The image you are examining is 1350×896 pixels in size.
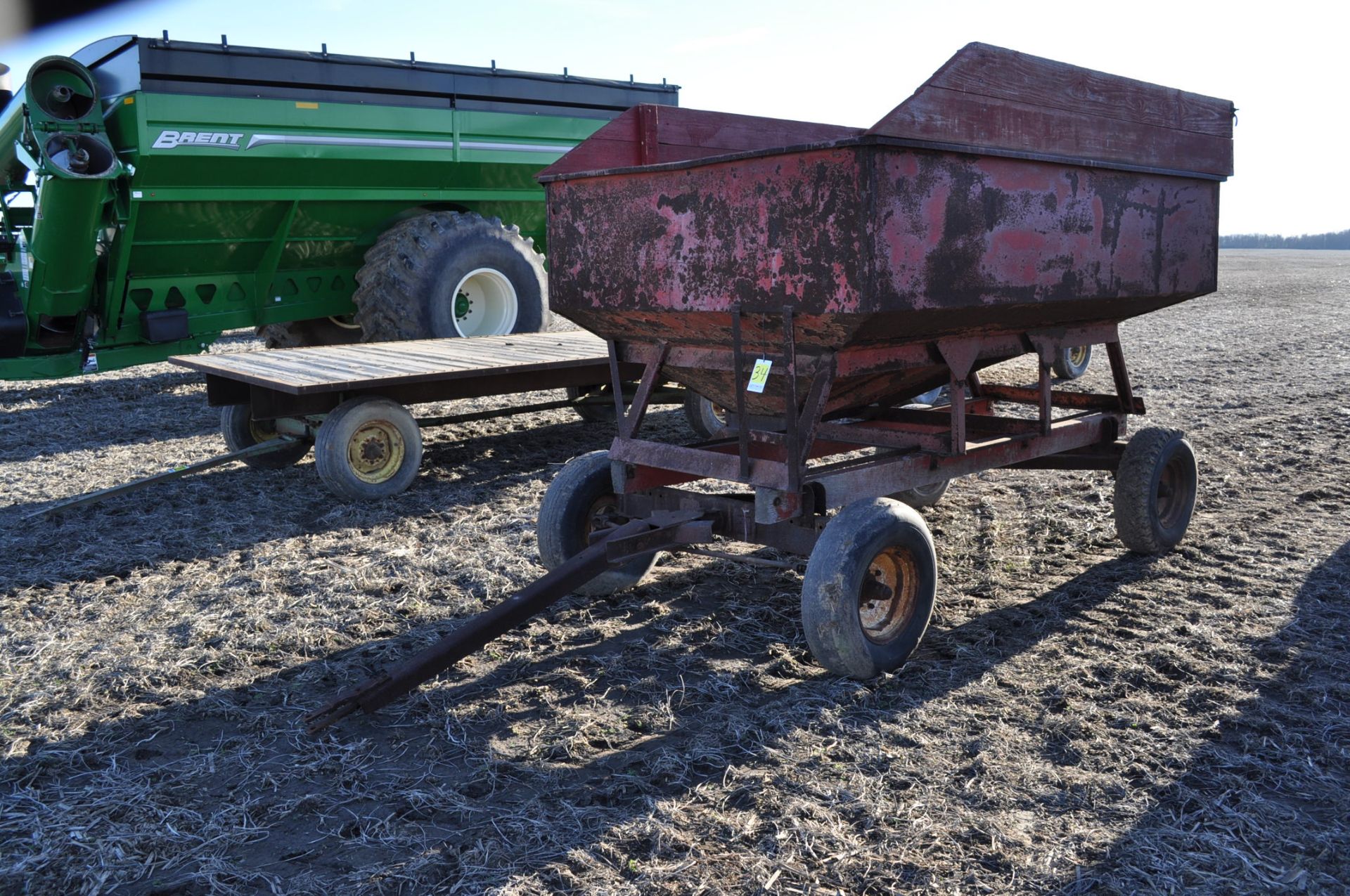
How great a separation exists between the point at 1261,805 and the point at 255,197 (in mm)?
7753

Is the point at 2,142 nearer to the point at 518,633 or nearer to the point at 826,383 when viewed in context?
the point at 518,633

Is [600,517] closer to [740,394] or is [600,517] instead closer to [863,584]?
[740,394]

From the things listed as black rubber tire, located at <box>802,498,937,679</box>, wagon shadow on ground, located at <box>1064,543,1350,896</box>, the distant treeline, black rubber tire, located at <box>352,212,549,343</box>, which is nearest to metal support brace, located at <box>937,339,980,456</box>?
black rubber tire, located at <box>802,498,937,679</box>

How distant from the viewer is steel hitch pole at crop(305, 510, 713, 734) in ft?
10.3

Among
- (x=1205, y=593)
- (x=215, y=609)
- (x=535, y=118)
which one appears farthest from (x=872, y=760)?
(x=535, y=118)

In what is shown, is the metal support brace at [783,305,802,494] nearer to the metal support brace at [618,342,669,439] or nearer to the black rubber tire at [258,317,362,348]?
the metal support brace at [618,342,669,439]

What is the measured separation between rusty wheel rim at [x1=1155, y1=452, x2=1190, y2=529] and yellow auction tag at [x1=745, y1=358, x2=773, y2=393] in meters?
2.28

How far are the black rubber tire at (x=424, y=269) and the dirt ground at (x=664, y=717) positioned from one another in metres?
2.85

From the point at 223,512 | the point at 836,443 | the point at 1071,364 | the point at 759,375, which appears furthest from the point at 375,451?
the point at 1071,364

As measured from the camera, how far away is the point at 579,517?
423 cm

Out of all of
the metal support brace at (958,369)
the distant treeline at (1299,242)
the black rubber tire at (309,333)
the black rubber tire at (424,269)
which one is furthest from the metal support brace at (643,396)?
the distant treeline at (1299,242)

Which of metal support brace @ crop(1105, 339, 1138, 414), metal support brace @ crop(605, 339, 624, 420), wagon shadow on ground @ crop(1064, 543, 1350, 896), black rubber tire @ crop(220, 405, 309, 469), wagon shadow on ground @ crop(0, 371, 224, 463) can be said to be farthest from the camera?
wagon shadow on ground @ crop(0, 371, 224, 463)

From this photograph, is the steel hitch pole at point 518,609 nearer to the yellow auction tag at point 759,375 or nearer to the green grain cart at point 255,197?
the yellow auction tag at point 759,375

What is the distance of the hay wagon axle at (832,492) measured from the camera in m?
3.38
